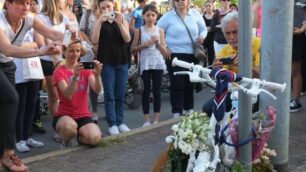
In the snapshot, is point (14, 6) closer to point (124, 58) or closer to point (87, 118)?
point (87, 118)

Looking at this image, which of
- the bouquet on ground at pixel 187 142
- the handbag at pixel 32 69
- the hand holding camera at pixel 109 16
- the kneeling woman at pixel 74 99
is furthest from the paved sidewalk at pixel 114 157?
the hand holding camera at pixel 109 16

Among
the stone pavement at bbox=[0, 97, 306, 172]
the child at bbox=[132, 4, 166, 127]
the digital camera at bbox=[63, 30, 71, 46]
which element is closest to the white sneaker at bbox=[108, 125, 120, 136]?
the stone pavement at bbox=[0, 97, 306, 172]

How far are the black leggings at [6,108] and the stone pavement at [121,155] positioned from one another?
451 mm

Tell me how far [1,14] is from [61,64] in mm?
1356

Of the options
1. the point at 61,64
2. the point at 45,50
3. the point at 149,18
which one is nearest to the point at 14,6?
the point at 45,50

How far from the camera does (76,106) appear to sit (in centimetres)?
597

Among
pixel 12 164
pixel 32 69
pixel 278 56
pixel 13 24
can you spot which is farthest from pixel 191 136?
pixel 32 69

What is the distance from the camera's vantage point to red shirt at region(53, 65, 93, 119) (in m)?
5.91

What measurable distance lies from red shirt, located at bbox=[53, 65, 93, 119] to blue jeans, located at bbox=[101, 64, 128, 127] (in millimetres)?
766

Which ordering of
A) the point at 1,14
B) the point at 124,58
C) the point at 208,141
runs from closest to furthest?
1. the point at 208,141
2. the point at 1,14
3. the point at 124,58

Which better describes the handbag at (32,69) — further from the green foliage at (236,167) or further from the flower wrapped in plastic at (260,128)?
the green foliage at (236,167)

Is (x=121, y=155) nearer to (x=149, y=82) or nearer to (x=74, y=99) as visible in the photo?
(x=74, y=99)

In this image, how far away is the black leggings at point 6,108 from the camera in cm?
466

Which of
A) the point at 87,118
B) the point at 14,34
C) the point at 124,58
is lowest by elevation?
the point at 87,118
